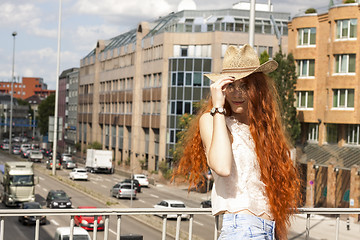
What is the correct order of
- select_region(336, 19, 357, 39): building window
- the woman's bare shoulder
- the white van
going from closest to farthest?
1. the woman's bare shoulder
2. the white van
3. select_region(336, 19, 357, 39): building window

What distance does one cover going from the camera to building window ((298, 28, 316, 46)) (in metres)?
48.7

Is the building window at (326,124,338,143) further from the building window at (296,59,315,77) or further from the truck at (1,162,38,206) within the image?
the truck at (1,162,38,206)

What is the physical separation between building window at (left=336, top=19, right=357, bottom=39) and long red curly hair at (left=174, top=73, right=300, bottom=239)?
41880 millimetres

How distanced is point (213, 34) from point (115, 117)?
2866 centimetres

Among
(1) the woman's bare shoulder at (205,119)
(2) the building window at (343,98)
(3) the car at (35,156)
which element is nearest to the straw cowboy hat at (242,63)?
(1) the woman's bare shoulder at (205,119)

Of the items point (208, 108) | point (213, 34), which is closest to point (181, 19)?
point (213, 34)

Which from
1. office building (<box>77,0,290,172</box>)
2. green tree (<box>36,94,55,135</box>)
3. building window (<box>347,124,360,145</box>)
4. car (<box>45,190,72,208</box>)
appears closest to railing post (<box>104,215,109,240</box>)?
car (<box>45,190,72,208</box>)

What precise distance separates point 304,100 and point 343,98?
15.3 ft

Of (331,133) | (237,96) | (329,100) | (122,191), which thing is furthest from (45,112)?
(237,96)

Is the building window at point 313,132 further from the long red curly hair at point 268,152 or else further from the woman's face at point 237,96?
the woman's face at point 237,96

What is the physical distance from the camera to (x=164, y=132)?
70562 mm

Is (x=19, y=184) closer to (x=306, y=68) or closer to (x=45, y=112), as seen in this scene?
(x=306, y=68)

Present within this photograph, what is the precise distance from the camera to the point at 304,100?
4994 centimetres

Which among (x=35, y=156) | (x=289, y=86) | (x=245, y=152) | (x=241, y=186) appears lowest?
(x=35, y=156)
